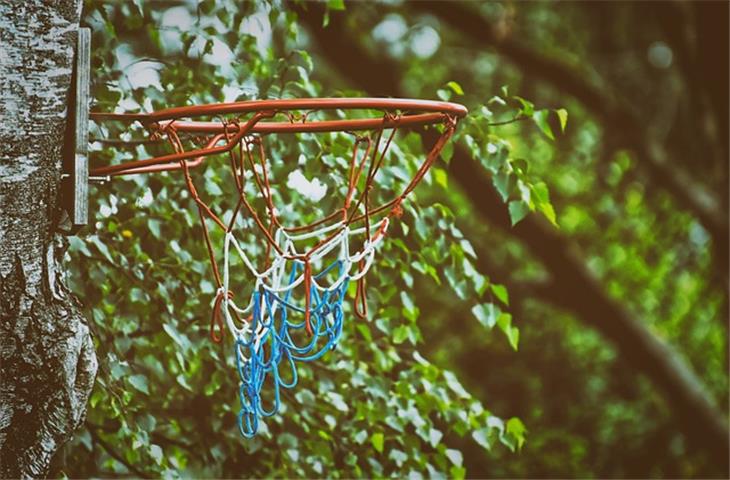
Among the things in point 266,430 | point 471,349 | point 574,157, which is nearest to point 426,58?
point 574,157

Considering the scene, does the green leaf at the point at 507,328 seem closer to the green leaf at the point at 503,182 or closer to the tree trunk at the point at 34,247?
the green leaf at the point at 503,182

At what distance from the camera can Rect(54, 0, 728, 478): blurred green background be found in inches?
97.7

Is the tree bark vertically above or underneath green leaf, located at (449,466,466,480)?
above

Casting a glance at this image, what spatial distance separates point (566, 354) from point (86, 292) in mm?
6291

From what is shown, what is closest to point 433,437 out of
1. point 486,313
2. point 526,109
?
point 486,313

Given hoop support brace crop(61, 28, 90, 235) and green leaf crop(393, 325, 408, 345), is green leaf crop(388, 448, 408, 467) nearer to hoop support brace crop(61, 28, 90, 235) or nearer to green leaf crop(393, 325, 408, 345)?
green leaf crop(393, 325, 408, 345)

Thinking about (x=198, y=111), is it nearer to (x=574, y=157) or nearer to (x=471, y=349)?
(x=574, y=157)

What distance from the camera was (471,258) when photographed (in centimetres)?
534

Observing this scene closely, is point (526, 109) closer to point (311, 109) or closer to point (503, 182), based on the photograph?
point (503, 182)

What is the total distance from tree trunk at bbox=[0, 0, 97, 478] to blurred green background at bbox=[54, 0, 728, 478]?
288 millimetres

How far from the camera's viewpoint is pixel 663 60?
7.48 meters

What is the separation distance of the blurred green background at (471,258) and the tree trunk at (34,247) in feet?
0.94

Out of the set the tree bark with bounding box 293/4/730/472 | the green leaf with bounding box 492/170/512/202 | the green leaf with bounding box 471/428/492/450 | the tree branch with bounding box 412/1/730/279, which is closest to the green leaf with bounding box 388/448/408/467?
the green leaf with bounding box 471/428/492/450

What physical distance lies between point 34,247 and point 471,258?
3.77 metres
